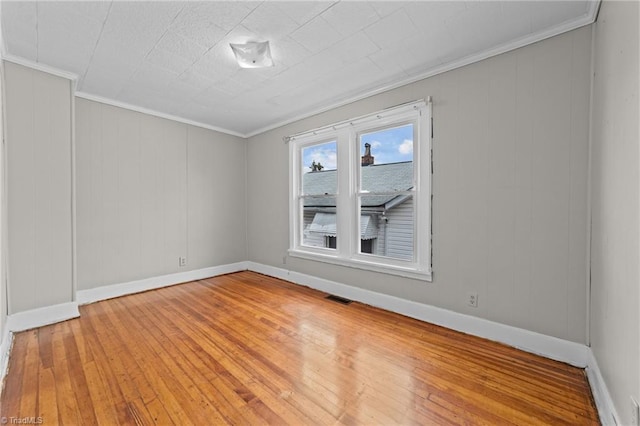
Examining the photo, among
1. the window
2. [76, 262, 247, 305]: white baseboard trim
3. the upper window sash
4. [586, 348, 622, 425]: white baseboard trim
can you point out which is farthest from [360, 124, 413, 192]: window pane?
[76, 262, 247, 305]: white baseboard trim

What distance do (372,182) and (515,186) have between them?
1471 millimetres

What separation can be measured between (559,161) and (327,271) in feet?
8.82

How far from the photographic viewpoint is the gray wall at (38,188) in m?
2.54

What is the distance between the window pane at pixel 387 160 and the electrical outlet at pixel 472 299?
3.99 feet

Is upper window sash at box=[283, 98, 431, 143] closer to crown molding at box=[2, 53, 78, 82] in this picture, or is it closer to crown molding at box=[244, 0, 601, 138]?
crown molding at box=[244, 0, 601, 138]

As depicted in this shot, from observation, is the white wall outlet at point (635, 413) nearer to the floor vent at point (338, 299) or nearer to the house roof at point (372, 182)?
the house roof at point (372, 182)

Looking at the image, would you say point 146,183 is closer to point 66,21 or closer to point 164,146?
point 164,146

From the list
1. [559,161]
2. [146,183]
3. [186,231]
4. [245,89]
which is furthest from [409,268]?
[146,183]

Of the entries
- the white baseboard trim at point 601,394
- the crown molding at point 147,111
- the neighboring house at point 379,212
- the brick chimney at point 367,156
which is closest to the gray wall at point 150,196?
the crown molding at point 147,111

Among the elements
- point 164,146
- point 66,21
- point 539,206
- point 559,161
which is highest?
point 66,21

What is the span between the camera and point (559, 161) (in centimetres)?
207

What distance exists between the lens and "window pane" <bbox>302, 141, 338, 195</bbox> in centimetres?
381

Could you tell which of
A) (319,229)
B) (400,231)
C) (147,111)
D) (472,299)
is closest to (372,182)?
(400,231)

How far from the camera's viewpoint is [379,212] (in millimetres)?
3348
